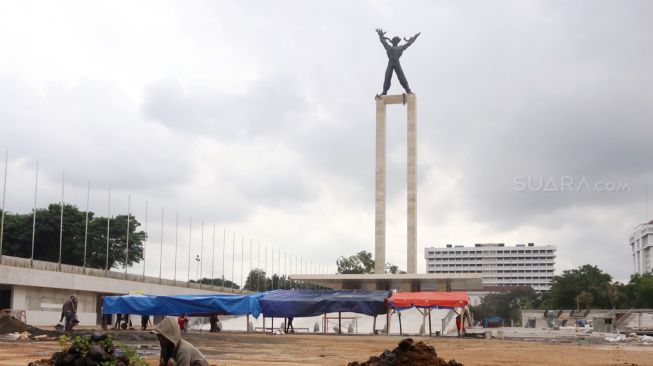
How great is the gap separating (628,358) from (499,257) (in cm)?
18458

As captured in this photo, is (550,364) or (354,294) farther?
(354,294)

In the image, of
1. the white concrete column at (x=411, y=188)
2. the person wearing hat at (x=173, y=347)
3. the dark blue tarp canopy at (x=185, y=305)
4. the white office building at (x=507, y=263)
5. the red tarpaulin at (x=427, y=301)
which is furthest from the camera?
the white office building at (x=507, y=263)

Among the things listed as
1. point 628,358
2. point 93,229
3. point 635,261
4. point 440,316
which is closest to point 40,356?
point 628,358

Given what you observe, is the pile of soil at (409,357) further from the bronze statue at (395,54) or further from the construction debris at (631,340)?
the bronze statue at (395,54)

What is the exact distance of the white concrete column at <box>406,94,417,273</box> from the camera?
48812mm

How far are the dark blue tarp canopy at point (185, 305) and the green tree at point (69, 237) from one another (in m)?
28.6

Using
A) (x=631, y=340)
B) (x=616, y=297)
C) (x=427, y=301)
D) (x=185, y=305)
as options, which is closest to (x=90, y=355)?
(x=185, y=305)

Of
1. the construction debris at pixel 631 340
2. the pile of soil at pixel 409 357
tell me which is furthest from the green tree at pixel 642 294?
the pile of soil at pixel 409 357

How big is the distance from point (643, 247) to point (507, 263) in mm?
56181

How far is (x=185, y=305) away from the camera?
103 feet

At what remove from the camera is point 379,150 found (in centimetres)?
5166

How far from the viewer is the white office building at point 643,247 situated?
457ft

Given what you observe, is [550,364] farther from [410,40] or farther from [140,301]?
[410,40]

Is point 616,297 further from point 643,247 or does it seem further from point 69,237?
point 643,247
